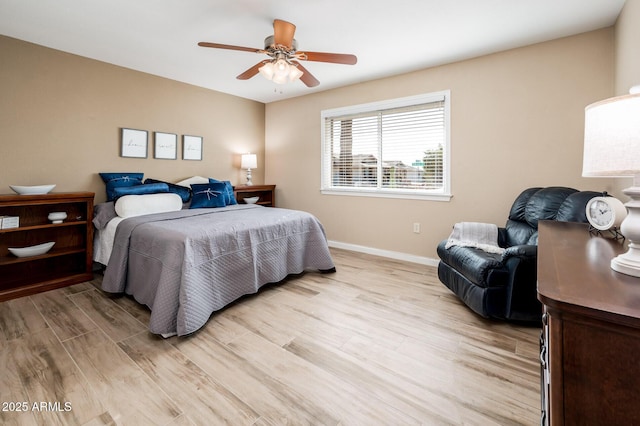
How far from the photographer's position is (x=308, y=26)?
2.61 metres

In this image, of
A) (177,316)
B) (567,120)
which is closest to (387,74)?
(567,120)

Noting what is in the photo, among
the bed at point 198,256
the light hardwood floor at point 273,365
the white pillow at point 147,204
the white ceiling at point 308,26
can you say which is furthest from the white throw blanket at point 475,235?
the white pillow at point 147,204

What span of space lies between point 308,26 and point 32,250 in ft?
11.1

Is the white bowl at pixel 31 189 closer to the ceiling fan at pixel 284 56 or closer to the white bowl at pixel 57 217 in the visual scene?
the white bowl at pixel 57 217

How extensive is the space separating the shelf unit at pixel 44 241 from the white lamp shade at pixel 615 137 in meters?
3.86

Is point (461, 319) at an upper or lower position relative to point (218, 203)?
lower

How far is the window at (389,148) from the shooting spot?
3627 mm

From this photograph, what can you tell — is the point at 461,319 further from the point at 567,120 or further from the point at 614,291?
the point at 567,120

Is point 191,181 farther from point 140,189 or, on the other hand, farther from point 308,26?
point 308,26

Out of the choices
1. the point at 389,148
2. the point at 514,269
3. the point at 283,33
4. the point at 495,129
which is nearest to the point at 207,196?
the point at 283,33

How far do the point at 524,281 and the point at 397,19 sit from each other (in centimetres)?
234

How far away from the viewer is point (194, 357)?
185 cm

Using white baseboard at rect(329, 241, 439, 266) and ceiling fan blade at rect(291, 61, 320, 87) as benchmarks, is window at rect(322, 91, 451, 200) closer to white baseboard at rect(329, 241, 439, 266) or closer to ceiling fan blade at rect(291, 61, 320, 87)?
white baseboard at rect(329, 241, 439, 266)

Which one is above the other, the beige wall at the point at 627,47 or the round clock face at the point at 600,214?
the beige wall at the point at 627,47
